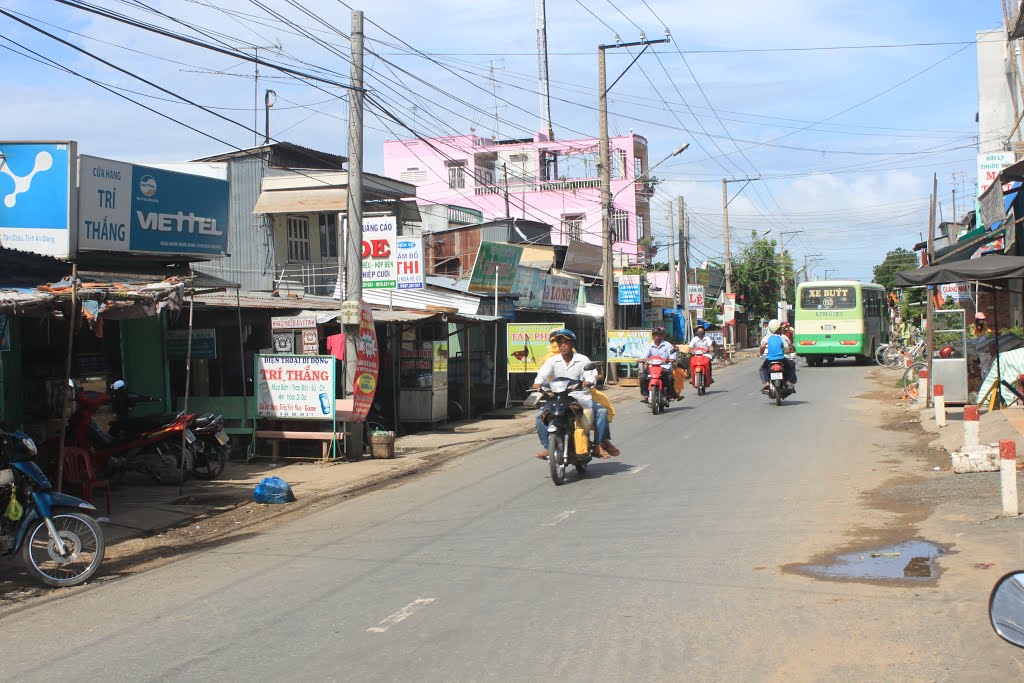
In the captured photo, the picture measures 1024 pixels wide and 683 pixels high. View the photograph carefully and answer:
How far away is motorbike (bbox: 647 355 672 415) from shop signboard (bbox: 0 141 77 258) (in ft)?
38.1

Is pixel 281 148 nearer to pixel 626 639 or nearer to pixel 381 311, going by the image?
pixel 381 311

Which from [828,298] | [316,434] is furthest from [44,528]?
[828,298]

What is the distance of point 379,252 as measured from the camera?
18.3 metres

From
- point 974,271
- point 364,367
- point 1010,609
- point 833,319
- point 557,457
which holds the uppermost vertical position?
point 974,271

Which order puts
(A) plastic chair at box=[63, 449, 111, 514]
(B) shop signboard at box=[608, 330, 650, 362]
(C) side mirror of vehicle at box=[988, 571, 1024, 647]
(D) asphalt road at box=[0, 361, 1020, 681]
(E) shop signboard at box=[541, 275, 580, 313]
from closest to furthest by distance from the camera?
(C) side mirror of vehicle at box=[988, 571, 1024, 647]
(D) asphalt road at box=[0, 361, 1020, 681]
(A) plastic chair at box=[63, 449, 111, 514]
(B) shop signboard at box=[608, 330, 650, 362]
(E) shop signboard at box=[541, 275, 580, 313]

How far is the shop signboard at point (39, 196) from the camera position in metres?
13.7

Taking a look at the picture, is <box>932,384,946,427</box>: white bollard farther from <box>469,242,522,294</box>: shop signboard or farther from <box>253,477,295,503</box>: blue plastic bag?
<box>469,242,522,294</box>: shop signboard

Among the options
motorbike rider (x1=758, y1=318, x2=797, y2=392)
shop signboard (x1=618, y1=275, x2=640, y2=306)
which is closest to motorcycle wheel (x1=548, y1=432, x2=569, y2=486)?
motorbike rider (x1=758, y1=318, x2=797, y2=392)

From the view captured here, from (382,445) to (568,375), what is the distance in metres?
4.70

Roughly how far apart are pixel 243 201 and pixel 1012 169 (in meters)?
20.9

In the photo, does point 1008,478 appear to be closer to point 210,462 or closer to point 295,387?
point 210,462

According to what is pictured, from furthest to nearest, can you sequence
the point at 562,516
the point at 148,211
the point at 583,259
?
1. the point at 583,259
2. the point at 148,211
3. the point at 562,516

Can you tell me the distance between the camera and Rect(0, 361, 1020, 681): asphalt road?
5223mm

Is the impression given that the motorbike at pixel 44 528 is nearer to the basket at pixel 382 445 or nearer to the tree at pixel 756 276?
the basket at pixel 382 445
